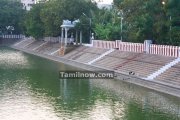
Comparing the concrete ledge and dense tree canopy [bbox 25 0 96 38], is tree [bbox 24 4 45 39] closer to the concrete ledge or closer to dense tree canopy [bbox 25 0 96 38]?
dense tree canopy [bbox 25 0 96 38]

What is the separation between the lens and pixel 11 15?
304 ft

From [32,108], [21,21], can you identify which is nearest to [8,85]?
[32,108]

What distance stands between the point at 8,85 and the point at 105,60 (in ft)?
52.2

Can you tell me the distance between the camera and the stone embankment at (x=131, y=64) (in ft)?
99.2

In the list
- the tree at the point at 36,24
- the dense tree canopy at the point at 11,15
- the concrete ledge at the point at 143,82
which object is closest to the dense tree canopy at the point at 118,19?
the tree at the point at 36,24

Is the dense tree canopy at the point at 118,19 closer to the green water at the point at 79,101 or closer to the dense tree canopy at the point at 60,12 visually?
the dense tree canopy at the point at 60,12

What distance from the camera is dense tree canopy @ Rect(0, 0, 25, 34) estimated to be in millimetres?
91875

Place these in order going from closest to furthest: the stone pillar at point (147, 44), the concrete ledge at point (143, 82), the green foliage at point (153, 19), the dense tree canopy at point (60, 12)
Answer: the concrete ledge at point (143, 82) → the green foliage at point (153, 19) → the stone pillar at point (147, 44) → the dense tree canopy at point (60, 12)

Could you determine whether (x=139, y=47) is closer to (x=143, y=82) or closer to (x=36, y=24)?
(x=143, y=82)

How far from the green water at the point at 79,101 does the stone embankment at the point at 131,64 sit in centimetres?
116

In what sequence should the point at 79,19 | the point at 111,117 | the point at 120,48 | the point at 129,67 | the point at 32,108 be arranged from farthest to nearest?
the point at 79,19, the point at 120,48, the point at 129,67, the point at 32,108, the point at 111,117

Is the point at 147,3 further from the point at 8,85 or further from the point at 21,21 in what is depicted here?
the point at 21,21

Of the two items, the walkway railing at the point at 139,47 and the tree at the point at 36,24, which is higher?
the tree at the point at 36,24

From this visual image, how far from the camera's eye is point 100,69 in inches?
→ 1610
